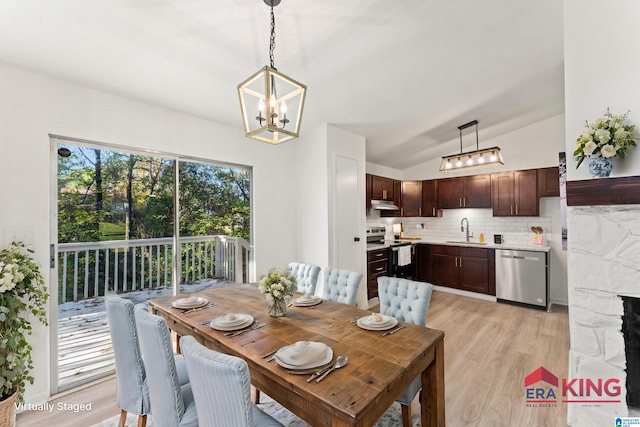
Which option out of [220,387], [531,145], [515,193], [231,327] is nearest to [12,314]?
[231,327]

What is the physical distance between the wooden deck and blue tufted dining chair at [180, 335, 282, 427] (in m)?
2.19

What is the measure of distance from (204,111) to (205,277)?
76.1 inches

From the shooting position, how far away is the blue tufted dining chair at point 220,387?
0.95 metres

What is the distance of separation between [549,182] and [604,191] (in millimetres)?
3124

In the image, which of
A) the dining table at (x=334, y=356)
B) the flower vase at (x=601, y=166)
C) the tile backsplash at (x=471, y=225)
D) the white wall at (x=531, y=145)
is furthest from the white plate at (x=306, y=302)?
the white wall at (x=531, y=145)

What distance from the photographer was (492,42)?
246cm

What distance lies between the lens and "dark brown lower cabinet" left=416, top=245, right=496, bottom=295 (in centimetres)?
462

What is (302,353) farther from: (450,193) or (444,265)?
(450,193)

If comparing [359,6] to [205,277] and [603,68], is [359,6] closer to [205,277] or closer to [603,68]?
[603,68]

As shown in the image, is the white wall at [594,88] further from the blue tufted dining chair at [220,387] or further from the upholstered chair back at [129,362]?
the upholstered chair back at [129,362]

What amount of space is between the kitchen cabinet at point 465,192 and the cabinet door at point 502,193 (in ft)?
0.30

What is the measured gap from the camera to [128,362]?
5.26 feet

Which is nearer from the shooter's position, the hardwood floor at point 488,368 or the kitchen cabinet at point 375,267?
the hardwood floor at point 488,368

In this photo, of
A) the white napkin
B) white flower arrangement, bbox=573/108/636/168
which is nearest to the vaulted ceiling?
white flower arrangement, bbox=573/108/636/168
